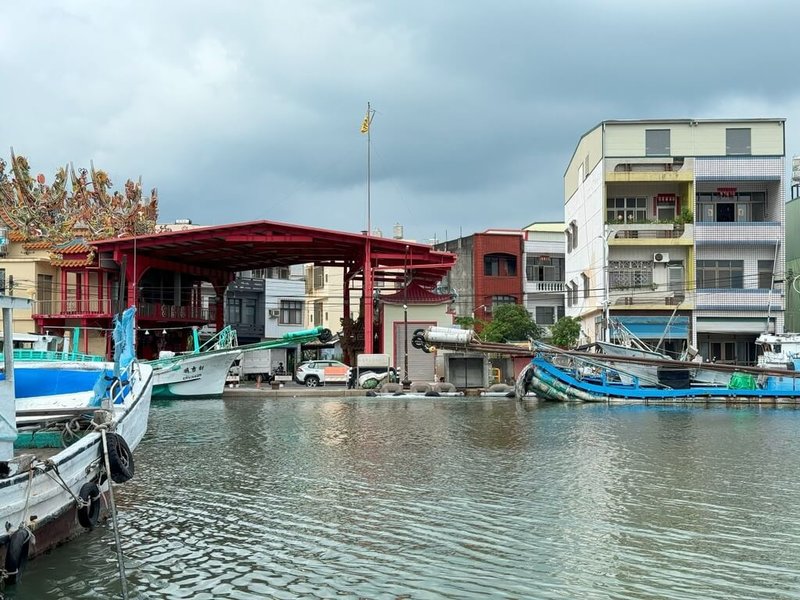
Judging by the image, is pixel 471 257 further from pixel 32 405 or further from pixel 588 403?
pixel 32 405

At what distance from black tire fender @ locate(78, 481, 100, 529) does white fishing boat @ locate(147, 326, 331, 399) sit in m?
30.5

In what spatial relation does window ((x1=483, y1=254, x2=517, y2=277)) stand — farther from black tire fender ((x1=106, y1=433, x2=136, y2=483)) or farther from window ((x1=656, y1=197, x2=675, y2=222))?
black tire fender ((x1=106, y1=433, x2=136, y2=483))

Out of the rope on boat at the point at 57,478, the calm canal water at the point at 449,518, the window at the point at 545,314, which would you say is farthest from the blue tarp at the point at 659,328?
the rope on boat at the point at 57,478

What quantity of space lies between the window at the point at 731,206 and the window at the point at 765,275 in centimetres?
285

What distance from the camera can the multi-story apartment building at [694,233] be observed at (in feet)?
165

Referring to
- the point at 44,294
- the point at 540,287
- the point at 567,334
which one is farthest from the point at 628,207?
the point at 44,294

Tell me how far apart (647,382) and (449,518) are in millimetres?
28544

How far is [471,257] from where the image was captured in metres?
68.5

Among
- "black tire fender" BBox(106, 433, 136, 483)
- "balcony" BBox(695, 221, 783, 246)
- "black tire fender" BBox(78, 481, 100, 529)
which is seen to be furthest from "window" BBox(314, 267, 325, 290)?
"black tire fender" BBox(78, 481, 100, 529)

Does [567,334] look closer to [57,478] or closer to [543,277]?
[543,277]

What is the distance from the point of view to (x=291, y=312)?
254 feet

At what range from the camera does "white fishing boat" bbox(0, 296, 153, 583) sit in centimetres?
1045

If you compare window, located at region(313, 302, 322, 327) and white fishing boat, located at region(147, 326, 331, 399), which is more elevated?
window, located at region(313, 302, 322, 327)

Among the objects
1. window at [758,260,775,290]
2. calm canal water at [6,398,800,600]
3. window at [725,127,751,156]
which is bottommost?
calm canal water at [6,398,800,600]
